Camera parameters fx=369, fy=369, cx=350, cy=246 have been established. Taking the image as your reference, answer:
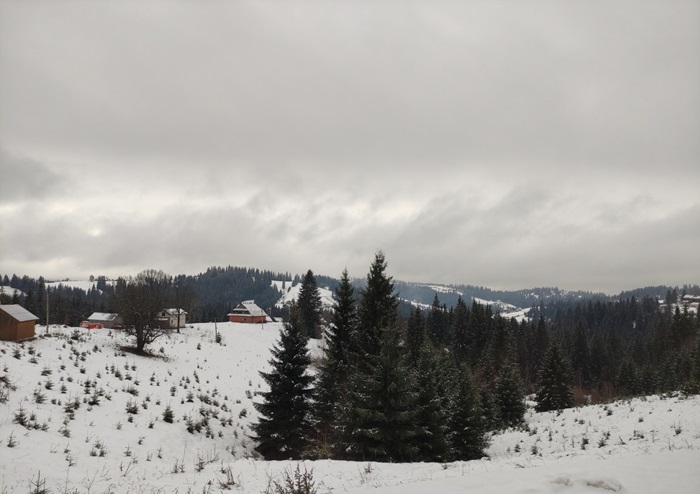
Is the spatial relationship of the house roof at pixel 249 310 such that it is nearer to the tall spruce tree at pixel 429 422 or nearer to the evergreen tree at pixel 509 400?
the evergreen tree at pixel 509 400

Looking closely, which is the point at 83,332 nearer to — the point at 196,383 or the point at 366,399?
the point at 196,383

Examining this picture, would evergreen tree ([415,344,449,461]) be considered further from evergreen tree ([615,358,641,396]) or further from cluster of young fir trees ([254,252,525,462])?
evergreen tree ([615,358,641,396])

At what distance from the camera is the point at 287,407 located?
18.0 meters

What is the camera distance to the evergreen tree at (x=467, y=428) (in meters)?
17.4

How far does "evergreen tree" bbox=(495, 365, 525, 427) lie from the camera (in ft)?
106

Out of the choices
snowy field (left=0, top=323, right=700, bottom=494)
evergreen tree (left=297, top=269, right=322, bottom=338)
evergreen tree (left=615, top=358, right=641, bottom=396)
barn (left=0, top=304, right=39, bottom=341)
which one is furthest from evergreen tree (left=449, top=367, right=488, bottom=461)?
evergreen tree (left=297, top=269, right=322, bottom=338)

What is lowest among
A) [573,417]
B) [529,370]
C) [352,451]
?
[529,370]

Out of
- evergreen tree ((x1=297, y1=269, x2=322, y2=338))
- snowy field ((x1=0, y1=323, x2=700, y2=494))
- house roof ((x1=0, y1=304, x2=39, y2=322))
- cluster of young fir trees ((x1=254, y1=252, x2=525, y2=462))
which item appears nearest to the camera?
snowy field ((x1=0, y1=323, x2=700, y2=494))

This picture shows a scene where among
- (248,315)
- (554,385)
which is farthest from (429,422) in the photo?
(248,315)

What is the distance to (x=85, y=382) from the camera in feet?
58.8

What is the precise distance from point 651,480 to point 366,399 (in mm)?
8791

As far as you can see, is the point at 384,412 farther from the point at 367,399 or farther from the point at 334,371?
the point at 334,371

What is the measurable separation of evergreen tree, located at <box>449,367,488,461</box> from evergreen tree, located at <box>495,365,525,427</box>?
16.7m

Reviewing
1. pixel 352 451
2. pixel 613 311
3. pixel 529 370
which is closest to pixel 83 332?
pixel 352 451
